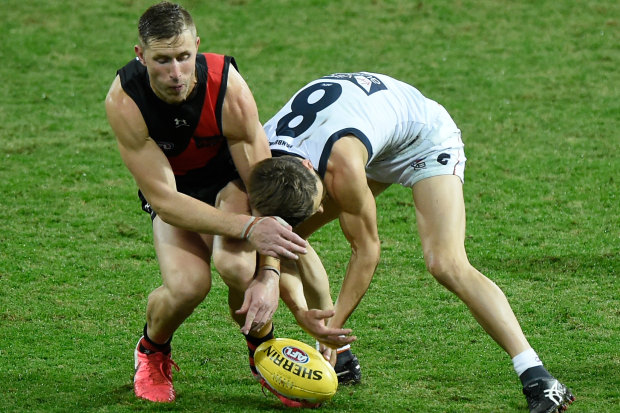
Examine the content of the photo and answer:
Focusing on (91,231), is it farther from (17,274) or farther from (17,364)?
(17,364)

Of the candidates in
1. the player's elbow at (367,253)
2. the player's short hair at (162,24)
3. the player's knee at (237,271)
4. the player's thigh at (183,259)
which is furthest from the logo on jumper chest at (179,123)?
the player's elbow at (367,253)

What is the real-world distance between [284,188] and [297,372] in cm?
93

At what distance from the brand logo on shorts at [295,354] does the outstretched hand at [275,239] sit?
603 millimetres

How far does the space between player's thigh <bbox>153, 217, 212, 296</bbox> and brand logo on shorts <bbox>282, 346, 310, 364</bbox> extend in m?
0.50

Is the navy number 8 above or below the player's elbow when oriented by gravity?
above

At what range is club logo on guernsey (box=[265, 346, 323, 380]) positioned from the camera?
4.70m

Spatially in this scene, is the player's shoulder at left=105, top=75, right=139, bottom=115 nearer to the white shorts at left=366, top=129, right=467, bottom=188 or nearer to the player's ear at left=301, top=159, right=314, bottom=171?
the player's ear at left=301, top=159, right=314, bottom=171

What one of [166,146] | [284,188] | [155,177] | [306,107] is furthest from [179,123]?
[306,107]

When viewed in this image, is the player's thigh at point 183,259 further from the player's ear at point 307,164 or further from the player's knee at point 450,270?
the player's knee at point 450,270

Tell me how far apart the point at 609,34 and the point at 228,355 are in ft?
30.2

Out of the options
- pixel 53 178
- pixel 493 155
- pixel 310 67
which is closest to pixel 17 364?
pixel 53 178

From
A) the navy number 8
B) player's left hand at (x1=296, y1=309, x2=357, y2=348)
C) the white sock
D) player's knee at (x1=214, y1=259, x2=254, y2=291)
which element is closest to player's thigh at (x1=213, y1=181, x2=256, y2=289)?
player's knee at (x1=214, y1=259, x2=254, y2=291)

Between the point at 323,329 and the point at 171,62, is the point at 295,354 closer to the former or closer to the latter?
the point at 323,329

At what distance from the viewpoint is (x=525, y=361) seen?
15.1ft
